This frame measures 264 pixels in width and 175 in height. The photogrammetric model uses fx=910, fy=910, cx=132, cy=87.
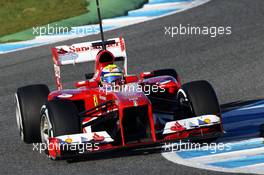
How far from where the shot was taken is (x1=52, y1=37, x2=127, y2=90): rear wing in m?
11.3

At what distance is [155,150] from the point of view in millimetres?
9453

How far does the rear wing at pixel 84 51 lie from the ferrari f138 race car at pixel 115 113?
0.19 metres

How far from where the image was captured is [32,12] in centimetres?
2061

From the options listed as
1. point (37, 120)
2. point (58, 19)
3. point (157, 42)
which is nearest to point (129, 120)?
point (37, 120)

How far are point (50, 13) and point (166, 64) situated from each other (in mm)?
5518

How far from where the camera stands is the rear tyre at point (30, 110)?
10.2 m

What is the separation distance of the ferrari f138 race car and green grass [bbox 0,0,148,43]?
795cm

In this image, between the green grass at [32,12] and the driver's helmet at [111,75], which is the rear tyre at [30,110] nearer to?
the driver's helmet at [111,75]

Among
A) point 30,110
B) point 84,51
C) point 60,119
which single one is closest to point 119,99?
point 60,119

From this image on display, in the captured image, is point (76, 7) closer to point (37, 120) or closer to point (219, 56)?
point (219, 56)

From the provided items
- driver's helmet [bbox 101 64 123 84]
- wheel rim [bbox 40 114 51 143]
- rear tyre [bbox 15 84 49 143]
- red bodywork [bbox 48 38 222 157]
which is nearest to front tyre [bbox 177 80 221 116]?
red bodywork [bbox 48 38 222 157]

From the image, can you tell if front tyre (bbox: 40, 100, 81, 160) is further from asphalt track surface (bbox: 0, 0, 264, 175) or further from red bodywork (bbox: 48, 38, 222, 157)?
asphalt track surface (bbox: 0, 0, 264, 175)

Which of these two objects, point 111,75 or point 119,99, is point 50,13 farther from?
point 119,99

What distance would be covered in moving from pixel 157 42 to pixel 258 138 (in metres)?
7.93
